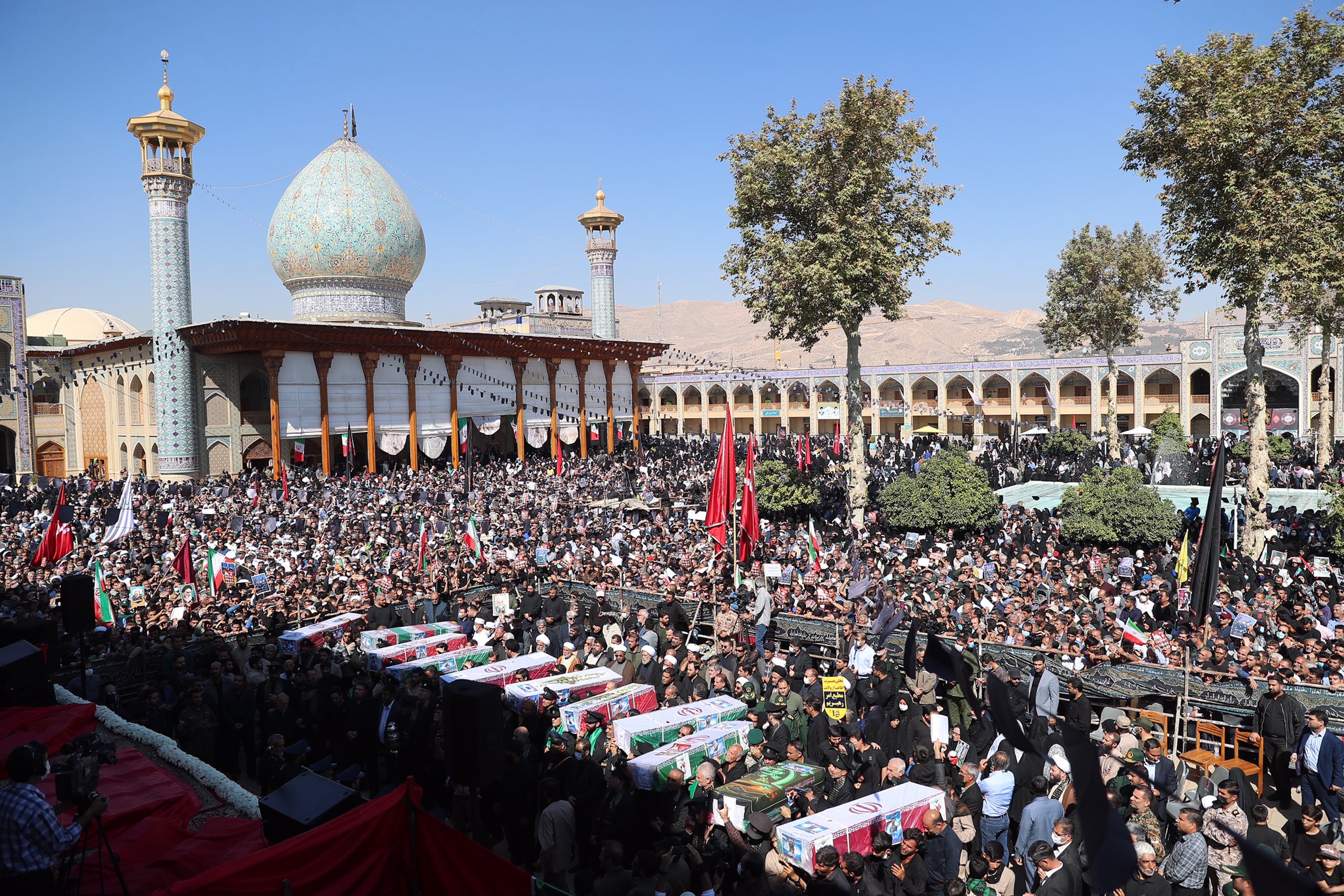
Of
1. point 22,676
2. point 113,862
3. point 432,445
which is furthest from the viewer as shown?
point 432,445

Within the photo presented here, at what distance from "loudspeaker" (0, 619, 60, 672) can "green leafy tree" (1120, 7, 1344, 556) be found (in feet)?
57.2

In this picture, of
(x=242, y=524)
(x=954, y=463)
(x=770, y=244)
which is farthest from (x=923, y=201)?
(x=242, y=524)

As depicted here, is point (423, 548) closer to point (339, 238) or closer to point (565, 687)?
point (565, 687)

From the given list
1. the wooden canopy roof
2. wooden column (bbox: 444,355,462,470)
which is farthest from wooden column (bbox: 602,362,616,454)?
wooden column (bbox: 444,355,462,470)

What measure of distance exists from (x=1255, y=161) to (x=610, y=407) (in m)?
28.4

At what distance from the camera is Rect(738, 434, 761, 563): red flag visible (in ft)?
41.4

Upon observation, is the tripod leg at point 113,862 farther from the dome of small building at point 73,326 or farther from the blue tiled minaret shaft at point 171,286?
the dome of small building at point 73,326

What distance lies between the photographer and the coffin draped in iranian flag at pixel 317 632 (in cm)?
1132

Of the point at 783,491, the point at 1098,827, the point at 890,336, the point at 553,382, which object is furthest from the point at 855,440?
the point at 890,336

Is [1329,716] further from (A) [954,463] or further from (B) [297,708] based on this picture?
(A) [954,463]

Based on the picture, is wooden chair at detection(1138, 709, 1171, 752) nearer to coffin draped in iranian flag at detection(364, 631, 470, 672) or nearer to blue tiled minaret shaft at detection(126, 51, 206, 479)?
coffin draped in iranian flag at detection(364, 631, 470, 672)

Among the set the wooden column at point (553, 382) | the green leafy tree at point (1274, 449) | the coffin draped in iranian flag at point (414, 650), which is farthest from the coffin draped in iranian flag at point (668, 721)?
the wooden column at point (553, 382)

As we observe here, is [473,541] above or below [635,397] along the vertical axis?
below

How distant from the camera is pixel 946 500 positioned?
19000 mm
